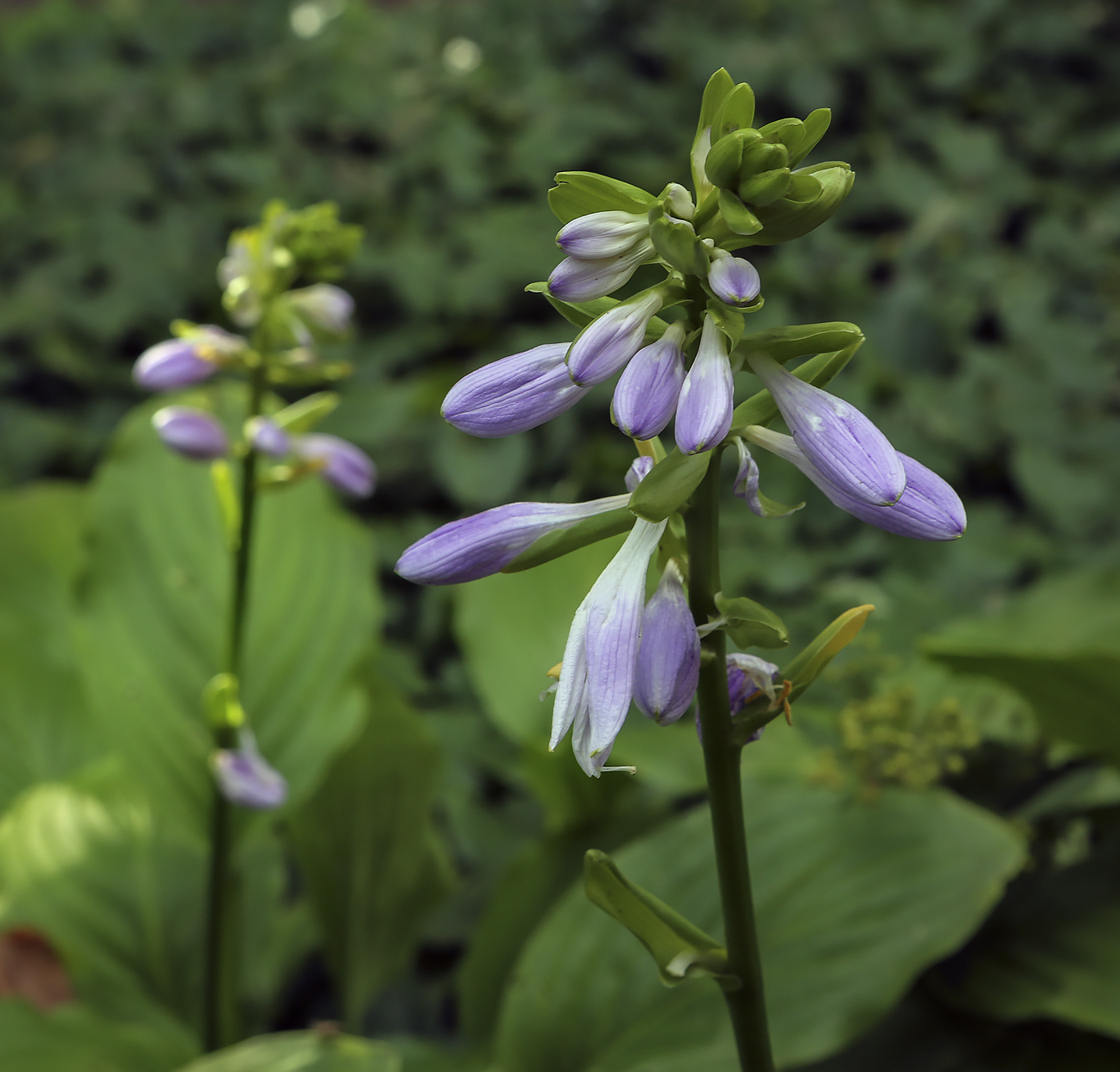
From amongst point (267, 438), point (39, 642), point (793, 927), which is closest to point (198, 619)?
point (39, 642)

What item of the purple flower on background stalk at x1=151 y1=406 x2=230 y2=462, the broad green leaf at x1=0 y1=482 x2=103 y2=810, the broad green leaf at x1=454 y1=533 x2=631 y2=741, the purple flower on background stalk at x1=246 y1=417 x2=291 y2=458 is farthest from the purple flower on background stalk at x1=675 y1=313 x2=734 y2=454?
the broad green leaf at x1=0 y1=482 x2=103 y2=810

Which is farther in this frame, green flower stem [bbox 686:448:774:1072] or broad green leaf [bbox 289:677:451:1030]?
broad green leaf [bbox 289:677:451:1030]

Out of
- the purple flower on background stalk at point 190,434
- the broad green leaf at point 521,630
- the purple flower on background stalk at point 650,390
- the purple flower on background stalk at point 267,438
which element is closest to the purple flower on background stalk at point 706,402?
the purple flower on background stalk at point 650,390

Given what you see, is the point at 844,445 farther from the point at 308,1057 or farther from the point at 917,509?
the point at 308,1057

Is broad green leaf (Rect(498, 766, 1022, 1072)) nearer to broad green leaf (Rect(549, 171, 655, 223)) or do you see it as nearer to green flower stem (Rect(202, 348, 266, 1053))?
green flower stem (Rect(202, 348, 266, 1053))

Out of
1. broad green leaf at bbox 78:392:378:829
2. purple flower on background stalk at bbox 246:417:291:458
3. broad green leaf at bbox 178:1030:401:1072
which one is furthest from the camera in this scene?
broad green leaf at bbox 78:392:378:829
